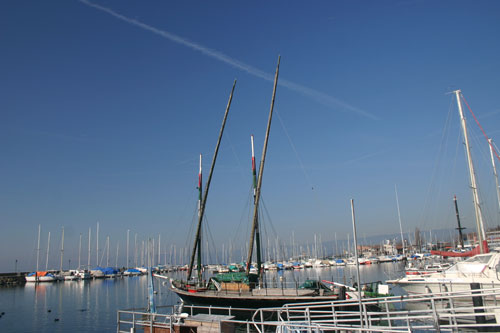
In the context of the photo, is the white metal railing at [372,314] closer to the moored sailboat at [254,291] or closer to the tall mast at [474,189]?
the moored sailboat at [254,291]

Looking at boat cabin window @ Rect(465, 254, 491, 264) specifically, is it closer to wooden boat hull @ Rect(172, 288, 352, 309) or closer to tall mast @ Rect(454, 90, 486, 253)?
tall mast @ Rect(454, 90, 486, 253)

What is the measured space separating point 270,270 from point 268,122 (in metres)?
112

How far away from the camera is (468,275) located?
3173 cm

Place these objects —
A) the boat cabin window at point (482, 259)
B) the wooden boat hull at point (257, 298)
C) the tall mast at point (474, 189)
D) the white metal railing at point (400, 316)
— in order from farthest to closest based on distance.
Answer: the tall mast at point (474, 189) → the boat cabin window at point (482, 259) → the wooden boat hull at point (257, 298) → the white metal railing at point (400, 316)

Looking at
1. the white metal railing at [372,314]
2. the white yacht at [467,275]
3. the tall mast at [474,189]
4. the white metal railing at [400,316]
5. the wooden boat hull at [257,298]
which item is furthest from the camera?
the tall mast at [474,189]

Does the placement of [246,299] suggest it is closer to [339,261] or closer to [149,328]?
[149,328]

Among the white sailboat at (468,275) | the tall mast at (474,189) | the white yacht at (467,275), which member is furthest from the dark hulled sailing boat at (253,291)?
the tall mast at (474,189)

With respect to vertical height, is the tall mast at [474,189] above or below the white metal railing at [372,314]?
above

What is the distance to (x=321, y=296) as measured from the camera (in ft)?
83.4

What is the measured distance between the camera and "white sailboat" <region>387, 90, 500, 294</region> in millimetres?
30656

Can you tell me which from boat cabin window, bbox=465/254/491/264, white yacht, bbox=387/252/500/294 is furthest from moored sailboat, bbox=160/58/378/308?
boat cabin window, bbox=465/254/491/264

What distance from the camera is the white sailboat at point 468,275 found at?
101 feet

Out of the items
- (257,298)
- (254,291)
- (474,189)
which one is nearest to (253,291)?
(254,291)

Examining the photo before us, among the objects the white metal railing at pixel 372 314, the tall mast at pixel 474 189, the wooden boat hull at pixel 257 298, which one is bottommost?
the wooden boat hull at pixel 257 298
